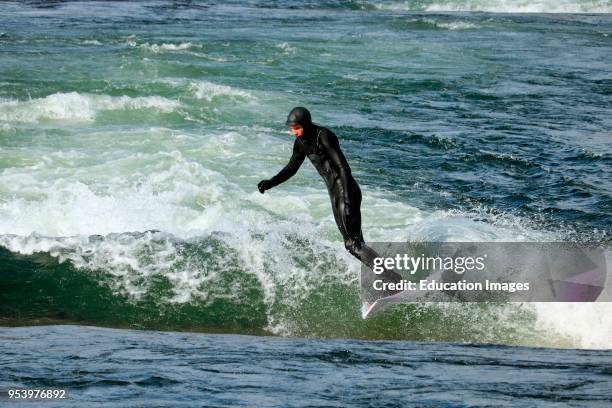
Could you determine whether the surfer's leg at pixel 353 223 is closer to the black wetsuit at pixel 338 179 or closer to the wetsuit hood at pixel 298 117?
the black wetsuit at pixel 338 179

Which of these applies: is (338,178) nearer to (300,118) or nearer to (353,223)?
(353,223)

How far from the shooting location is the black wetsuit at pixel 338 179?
902 centimetres

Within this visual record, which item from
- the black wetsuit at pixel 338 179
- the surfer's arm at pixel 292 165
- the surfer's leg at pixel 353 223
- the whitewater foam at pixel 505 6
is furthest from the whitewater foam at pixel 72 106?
the whitewater foam at pixel 505 6

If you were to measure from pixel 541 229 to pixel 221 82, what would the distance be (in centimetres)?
1204

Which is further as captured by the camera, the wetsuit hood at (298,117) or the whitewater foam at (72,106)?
the whitewater foam at (72,106)

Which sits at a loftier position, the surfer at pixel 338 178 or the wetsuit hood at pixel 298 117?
the wetsuit hood at pixel 298 117

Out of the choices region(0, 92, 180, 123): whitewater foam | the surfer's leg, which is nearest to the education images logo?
the surfer's leg

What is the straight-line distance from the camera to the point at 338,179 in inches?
358

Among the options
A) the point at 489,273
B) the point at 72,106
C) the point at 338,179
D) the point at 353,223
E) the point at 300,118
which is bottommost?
the point at 489,273

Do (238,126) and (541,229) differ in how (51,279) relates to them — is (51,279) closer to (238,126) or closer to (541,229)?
(541,229)

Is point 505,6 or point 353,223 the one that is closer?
point 353,223

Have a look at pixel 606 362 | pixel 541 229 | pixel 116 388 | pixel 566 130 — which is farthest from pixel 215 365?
pixel 566 130

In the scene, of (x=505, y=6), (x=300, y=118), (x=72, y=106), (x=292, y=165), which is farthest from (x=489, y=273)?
(x=505, y=6)

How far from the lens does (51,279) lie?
429 inches
